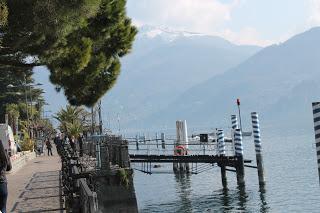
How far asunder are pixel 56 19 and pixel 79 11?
54 centimetres

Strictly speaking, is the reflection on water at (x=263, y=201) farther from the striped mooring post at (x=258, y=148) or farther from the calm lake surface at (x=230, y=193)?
the striped mooring post at (x=258, y=148)

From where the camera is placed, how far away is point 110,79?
1906 centimetres

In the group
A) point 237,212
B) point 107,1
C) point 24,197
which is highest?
point 107,1

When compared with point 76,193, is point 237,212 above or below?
below

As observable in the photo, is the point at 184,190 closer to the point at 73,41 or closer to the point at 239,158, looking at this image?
the point at 239,158

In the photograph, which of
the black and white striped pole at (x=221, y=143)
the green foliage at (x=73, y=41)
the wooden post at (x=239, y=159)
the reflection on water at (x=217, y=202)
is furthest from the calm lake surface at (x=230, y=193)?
the green foliage at (x=73, y=41)

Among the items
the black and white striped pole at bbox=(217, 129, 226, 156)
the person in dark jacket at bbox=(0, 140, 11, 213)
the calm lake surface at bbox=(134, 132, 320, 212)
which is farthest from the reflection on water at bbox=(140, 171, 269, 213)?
the person in dark jacket at bbox=(0, 140, 11, 213)

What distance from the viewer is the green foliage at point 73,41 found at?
1188 centimetres

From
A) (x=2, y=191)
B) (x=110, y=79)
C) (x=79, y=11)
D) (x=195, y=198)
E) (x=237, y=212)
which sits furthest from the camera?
(x=195, y=198)

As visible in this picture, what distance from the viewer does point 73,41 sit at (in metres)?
15.5

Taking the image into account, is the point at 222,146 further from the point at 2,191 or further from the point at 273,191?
the point at 2,191

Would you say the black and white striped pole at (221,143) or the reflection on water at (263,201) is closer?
the reflection on water at (263,201)

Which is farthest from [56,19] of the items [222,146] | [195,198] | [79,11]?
[222,146]

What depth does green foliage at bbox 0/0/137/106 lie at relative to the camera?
1188 centimetres
